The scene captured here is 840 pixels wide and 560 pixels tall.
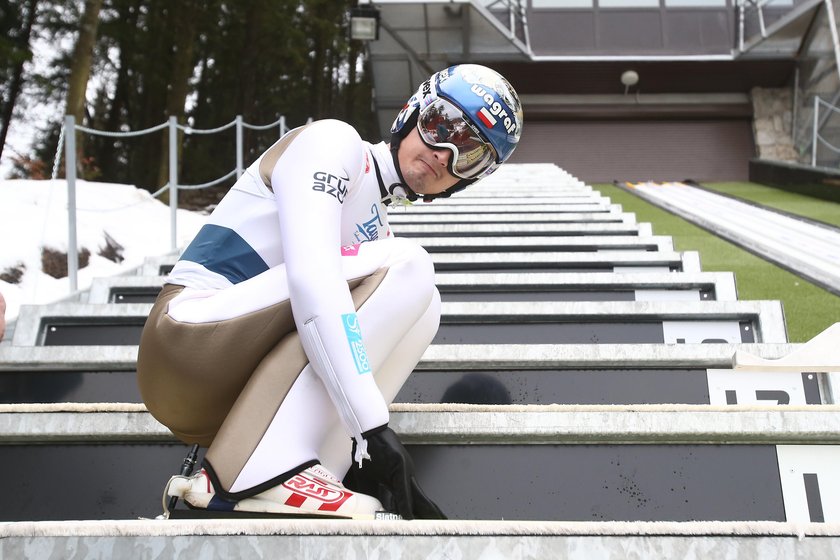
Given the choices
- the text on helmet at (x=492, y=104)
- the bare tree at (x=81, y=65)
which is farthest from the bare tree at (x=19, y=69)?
the text on helmet at (x=492, y=104)

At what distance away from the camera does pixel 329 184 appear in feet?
4.97

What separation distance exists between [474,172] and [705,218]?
6.23 m

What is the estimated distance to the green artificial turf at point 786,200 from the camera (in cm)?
842

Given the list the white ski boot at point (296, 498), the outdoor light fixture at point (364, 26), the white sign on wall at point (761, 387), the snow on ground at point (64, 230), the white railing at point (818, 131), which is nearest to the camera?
the white ski boot at point (296, 498)

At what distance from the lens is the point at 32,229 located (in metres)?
6.28

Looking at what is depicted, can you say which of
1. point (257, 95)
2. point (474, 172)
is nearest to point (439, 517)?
point (474, 172)

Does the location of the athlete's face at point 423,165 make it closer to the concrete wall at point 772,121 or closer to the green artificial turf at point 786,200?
the green artificial turf at point 786,200

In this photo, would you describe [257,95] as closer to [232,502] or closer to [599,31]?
[599,31]

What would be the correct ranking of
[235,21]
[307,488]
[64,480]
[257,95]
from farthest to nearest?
[257,95] < [235,21] < [64,480] < [307,488]

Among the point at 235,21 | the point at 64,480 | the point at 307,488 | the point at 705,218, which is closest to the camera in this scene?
the point at 307,488

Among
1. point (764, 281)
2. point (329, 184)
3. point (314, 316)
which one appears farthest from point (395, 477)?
point (764, 281)

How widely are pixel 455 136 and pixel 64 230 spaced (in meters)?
5.70

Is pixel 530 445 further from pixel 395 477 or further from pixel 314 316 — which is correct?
pixel 314 316

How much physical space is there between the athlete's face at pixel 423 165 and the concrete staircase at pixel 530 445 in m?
0.46
